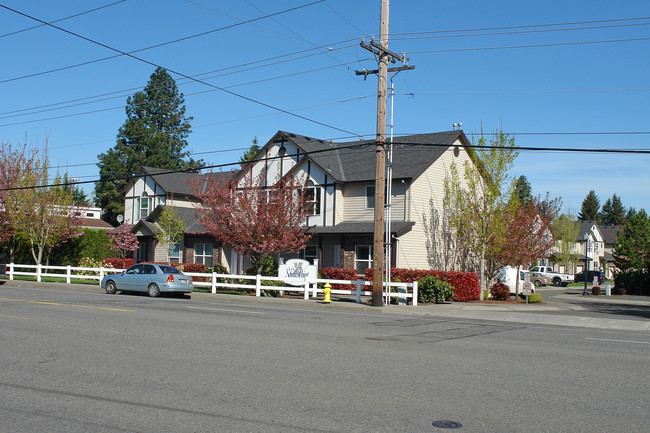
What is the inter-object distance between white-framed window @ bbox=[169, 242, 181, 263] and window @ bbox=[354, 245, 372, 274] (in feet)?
47.7

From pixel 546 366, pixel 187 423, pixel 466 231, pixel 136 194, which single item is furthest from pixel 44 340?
pixel 136 194

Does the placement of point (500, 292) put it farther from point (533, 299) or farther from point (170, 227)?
point (170, 227)

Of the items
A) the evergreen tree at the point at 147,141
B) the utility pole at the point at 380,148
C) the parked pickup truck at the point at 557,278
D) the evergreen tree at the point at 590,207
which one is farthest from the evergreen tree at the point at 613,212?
the utility pole at the point at 380,148

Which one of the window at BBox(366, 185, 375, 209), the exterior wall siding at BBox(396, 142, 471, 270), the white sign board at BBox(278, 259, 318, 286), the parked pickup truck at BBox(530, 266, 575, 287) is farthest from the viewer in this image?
the parked pickup truck at BBox(530, 266, 575, 287)

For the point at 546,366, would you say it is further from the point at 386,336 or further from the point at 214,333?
the point at 214,333

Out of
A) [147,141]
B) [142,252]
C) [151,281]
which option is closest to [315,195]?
[151,281]

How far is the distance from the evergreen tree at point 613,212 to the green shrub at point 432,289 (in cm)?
12479

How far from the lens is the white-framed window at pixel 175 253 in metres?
41.8

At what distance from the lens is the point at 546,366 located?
10148 millimetres

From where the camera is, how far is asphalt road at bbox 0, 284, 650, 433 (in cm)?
665

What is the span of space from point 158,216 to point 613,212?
420 ft

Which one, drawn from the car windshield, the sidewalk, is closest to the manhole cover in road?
the sidewalk

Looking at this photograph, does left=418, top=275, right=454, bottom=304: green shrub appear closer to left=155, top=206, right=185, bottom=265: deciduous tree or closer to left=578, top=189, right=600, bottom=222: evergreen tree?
left=155, top=206, right=185, bottom=265: deciduous tree

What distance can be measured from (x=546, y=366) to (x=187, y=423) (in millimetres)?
6258
